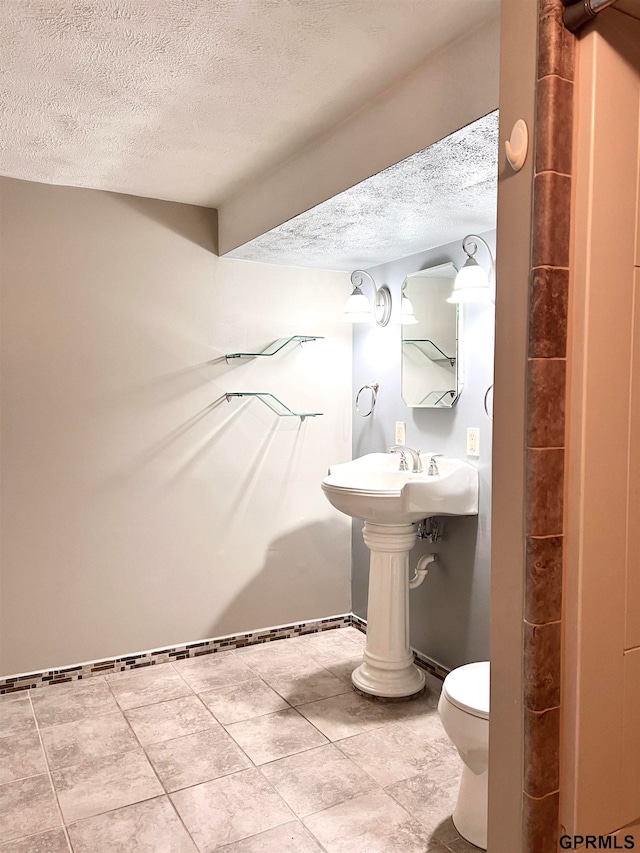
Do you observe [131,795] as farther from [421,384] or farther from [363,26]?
[363,26]

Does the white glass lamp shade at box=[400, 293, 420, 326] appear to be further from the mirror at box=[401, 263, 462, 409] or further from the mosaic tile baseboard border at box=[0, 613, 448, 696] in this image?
the mosaic tile baseboard border at box=[0, 613, 448, 696]

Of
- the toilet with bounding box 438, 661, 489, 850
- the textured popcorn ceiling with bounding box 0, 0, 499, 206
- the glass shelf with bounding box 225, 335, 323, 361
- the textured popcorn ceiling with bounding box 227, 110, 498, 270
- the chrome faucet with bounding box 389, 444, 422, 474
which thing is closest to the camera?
the textured popcorn ceiling with bounding box 0, 0, 499, 206

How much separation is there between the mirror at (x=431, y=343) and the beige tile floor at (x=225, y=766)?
1.35m

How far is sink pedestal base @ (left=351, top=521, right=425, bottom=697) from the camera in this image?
2.94 metres

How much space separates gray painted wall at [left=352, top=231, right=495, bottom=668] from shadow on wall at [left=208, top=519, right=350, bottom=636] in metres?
0.59

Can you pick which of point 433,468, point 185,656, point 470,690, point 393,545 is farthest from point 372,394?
point 470,690

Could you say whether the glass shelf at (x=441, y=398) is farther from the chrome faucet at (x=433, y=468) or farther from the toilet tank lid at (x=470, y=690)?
the toilet tank lid at (x=470, y=690)

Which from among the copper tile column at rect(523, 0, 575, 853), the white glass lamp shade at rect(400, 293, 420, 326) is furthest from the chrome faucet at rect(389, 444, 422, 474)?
the copper tile column at rect(523, 0, 575, 853)

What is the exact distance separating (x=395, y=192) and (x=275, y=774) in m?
2.08

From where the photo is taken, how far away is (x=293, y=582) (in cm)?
372

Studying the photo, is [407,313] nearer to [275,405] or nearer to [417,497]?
[275,405]

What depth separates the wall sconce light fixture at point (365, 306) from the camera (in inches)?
134

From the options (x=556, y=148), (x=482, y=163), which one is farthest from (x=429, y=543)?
(x=556, y=148)

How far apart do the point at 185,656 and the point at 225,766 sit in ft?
3.48
